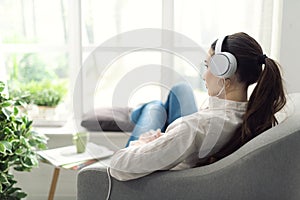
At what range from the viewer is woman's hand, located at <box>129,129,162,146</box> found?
1.36 metres

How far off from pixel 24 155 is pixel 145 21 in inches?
46.9

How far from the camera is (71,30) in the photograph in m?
2.82

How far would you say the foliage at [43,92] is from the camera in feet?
8.96

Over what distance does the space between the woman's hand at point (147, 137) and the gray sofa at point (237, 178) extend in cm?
11

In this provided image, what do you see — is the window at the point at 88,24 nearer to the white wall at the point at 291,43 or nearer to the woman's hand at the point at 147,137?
the white wall at the point at 291,43

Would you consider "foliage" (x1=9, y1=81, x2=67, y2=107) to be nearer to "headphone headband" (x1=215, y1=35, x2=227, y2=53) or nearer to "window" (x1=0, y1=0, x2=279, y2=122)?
"window" (x1=0, y1=0, x2=279, y2=122)

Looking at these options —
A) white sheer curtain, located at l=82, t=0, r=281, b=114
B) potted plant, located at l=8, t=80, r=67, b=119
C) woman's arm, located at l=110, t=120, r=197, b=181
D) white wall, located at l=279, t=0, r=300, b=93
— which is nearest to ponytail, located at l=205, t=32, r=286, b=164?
woman's arm, located at l=110, t=120, r=197, b=181

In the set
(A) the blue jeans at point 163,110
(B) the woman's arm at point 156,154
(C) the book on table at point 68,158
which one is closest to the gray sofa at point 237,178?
(B) the woman's arm at point 156,154

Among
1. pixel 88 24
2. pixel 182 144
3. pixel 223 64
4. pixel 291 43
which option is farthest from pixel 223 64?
pixel 88 24

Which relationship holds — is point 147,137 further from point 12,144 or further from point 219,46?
point 12,144

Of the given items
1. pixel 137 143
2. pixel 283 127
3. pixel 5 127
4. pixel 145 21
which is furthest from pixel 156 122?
pixel 145 21

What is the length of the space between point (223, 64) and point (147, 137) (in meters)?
0.33

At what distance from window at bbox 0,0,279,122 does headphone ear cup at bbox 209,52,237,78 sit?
4.60ft

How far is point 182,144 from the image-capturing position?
4.25 ft
